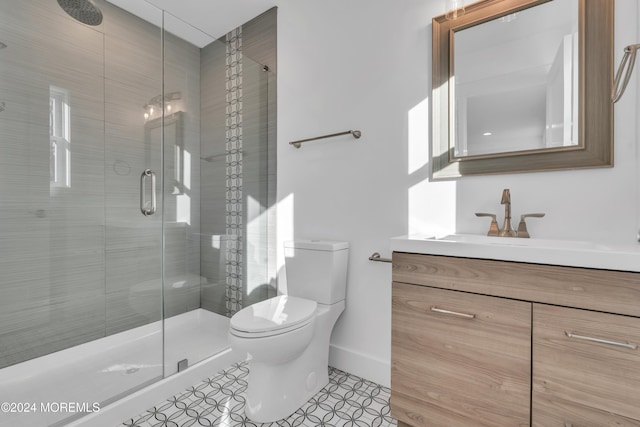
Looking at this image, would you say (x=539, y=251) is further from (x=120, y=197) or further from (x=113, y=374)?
(x=120, y=197)

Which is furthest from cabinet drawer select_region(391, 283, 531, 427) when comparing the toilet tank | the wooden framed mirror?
the wooden framed mirror

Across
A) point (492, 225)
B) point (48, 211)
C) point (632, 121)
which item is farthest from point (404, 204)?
point (48, 211)

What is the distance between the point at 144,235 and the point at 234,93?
1.25m

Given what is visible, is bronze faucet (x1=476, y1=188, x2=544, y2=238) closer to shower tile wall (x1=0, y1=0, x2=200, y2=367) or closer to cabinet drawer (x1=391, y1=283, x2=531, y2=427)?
cabinet drawer (x1=391, y1=283, x2=531, y2=427)

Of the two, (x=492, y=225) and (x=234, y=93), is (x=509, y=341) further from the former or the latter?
(x=234, y=93)

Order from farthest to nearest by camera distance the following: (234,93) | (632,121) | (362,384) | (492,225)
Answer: (234,93) → (362,384) → (492,225) → (632,121)

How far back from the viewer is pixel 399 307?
1.24 metres

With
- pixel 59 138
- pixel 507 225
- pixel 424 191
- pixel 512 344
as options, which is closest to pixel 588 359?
pixel 512 344

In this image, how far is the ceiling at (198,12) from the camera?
6.97 feet

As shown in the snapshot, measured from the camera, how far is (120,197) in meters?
2.09

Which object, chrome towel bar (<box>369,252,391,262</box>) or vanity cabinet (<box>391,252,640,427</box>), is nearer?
vanity cabinet (<box>391,252,640,427</box>)

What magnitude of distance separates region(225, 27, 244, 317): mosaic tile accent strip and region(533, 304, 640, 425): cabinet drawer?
1.90m

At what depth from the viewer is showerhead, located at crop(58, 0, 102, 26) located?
1.81 m

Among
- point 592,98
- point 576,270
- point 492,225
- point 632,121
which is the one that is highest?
point 592,98
